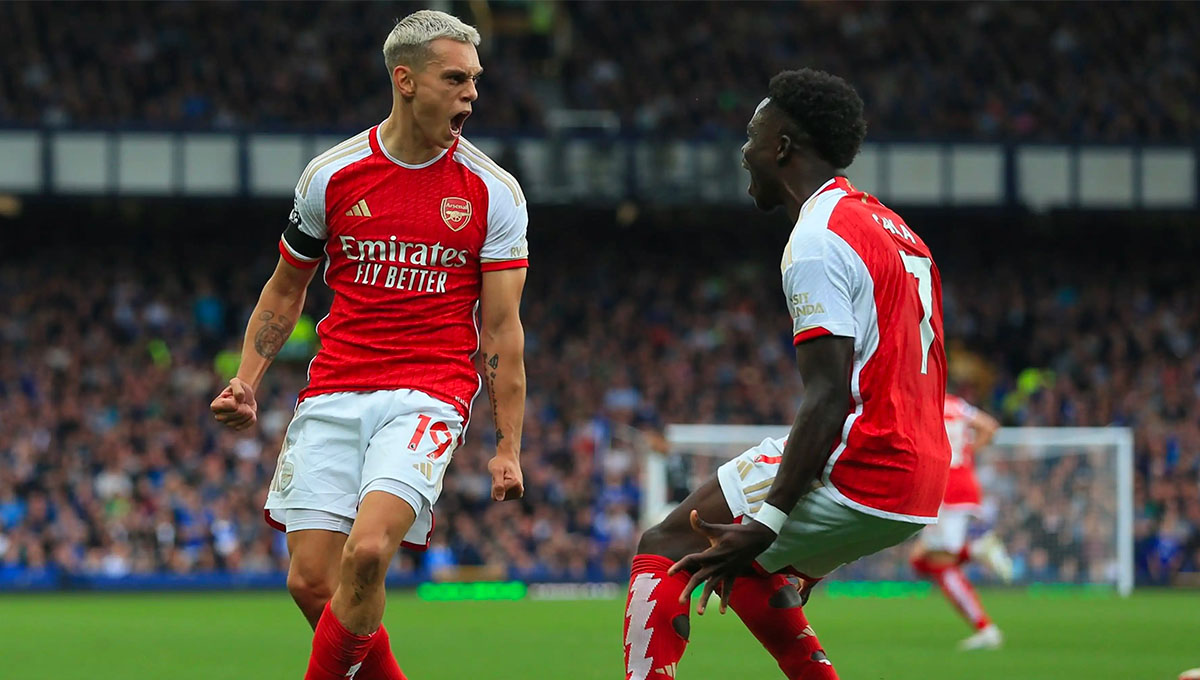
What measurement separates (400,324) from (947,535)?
9547mm

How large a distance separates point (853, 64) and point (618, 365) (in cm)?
833

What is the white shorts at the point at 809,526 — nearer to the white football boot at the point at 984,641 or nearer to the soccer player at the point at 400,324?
the soccer player at the point at 400,324

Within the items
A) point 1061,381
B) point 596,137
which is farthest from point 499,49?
point 1061,381

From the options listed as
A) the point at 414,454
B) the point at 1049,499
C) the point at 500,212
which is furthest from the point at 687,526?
the point at 1049,499

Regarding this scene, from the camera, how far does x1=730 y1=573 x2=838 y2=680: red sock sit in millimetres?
5699

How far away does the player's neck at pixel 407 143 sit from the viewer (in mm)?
A: 6074

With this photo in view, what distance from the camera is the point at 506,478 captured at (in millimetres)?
5879

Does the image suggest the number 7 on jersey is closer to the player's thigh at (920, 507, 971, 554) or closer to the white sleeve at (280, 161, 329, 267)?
the white sleeve at (280, 161, 329, 267)

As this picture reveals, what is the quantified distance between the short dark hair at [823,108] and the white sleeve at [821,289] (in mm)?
399

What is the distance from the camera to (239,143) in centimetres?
3081

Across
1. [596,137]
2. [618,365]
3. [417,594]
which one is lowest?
[417,594]

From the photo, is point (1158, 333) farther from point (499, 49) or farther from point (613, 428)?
point (499, 49)

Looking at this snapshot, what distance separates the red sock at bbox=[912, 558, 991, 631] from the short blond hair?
8.69 m

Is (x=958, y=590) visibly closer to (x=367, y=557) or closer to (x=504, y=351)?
(x=504, y=351)
